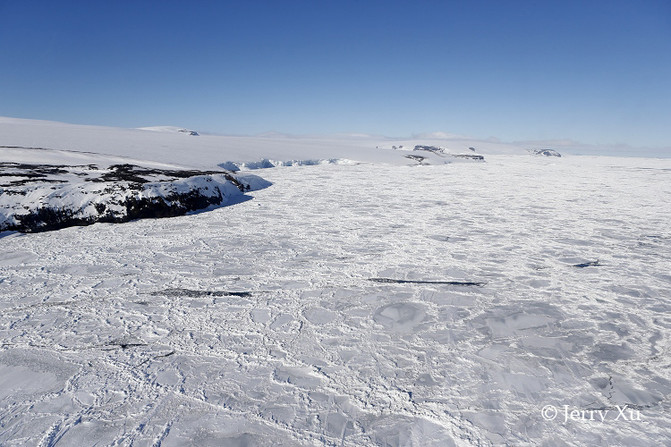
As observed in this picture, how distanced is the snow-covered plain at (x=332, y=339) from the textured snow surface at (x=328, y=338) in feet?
0.03

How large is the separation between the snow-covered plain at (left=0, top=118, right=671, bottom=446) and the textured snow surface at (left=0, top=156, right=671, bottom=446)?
0.03ft

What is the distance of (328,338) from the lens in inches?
84.9

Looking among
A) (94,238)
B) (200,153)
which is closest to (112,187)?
(94,238)

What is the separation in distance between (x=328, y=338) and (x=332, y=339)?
3cm

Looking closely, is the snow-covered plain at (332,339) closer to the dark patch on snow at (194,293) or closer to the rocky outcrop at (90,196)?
the dark patch on snow at (194,293)

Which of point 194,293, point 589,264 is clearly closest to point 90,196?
point 194,293

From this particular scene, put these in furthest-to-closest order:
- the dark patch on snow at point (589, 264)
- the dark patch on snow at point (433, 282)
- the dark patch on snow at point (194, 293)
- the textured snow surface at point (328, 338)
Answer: the dark patch on snow at point (589, 264) → the dark patch on snow at point (433, 282) → the dark patch on snow at point (194, 293) → the textured snow surface at point (328, 338)

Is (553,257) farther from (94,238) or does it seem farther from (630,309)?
(94,238)

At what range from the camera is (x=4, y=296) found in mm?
2559

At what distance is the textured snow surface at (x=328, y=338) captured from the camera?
1.52 m

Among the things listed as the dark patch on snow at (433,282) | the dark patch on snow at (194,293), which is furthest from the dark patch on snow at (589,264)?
the dark patch on snow at (194,293)

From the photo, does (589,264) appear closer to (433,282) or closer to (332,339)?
(433,282)

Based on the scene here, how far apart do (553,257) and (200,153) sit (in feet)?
42.8

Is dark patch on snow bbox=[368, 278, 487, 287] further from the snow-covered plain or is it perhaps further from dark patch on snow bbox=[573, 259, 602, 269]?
dark patch on snow bbox=[573, 259, 602, 269]
